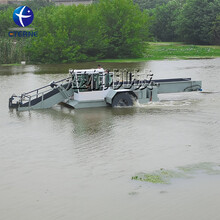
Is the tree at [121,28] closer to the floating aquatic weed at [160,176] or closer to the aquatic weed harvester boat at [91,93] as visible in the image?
the aquatic weed harvester boat at [91,93]

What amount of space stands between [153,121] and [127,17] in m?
52.6

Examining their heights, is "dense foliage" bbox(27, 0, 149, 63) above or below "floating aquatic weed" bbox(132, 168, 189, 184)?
above

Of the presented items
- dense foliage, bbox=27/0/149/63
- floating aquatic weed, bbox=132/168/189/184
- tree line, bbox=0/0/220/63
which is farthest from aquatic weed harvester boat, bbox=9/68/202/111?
dense foliage, bbox=27/0/149/63

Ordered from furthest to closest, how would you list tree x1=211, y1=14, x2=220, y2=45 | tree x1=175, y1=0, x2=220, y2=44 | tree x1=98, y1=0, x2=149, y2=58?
tree x1=175, y1=0, x2=220, y2=44 → tree x1=211, y1=14, x2=220, y2=45 → tree x1=98, y1=0, x2=149, y2=58

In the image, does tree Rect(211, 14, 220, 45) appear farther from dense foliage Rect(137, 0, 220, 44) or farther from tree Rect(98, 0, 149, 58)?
tree Rect(98, 0, 149, 58)

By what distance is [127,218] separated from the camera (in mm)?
11914

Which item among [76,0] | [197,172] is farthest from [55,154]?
[76,0]

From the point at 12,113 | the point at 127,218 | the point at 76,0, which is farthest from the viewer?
the point at 76,0

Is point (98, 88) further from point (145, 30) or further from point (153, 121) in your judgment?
point (145, 30)

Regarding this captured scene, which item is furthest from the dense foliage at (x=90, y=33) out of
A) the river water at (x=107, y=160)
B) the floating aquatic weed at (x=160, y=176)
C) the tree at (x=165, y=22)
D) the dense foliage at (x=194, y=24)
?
the floating aquatic weed at (x=160, y=176)

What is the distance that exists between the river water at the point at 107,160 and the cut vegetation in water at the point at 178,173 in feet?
0.84

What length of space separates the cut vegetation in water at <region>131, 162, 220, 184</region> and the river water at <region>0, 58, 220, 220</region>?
25 cm

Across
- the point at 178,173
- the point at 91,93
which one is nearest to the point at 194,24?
the point at 91,93

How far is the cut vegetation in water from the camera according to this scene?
14.5m
